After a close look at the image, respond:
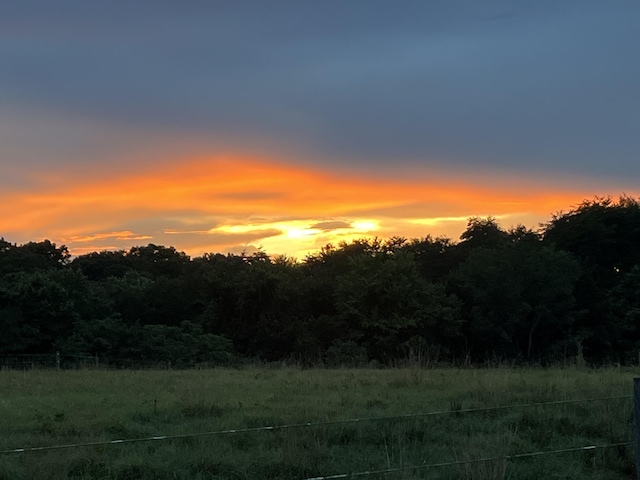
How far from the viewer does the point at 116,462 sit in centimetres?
753

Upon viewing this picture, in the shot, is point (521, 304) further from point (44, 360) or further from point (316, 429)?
point (316, 429)

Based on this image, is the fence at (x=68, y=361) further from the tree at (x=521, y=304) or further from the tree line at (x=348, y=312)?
the tree at (x=521, y=304)

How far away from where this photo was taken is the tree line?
105ft

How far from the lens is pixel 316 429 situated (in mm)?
9008

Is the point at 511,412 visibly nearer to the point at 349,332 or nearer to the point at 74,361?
the point at 74,361

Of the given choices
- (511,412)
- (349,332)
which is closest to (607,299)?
(349,332)

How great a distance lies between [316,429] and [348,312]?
30.2 meters

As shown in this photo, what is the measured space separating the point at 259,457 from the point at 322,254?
136ft

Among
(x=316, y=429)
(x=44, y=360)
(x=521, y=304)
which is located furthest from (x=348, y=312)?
(x=316, y=429)

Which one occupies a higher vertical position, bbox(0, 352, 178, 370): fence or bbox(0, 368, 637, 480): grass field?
bbox(0, 368, 637, 480): grass field

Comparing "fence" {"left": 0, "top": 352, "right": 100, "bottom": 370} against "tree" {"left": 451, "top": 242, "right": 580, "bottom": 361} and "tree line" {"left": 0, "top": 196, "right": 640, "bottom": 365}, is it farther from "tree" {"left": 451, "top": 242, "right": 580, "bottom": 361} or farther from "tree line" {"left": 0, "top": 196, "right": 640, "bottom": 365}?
"tree" {"left": 451, "top": 242, "right": 580, "bottom": 361}

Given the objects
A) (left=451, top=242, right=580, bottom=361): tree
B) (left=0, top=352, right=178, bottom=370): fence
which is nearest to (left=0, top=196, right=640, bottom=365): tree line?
(left=451, top=242, right=580, bottom=361): tree

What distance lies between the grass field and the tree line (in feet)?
56.4

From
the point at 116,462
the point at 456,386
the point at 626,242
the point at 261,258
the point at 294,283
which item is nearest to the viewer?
the point at 116,462
